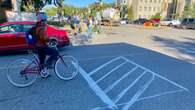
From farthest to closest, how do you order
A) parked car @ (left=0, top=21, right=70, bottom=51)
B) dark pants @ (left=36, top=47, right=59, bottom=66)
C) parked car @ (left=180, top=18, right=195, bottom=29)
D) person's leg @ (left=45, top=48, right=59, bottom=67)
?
parked car @ (left=180, top=18, right=195, bottom=29) < parked car @ (left=0, top=21, right=70, bottom=51) < person's leg @ (left=45, top=48, right=59, bottom=67) < dark pants @ (left=36, top=47, right=59, bottom=66)

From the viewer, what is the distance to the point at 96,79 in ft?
19.3

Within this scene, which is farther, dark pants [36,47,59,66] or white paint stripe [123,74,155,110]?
dark pants [36,47,59,66]

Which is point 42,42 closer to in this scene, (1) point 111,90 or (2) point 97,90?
(2) point 97,90

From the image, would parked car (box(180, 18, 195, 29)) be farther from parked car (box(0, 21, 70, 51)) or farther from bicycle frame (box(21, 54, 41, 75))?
bicycle frame (box(21, 54, 41, 75))

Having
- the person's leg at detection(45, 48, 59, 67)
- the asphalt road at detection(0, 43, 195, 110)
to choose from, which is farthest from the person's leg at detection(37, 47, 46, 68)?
the asphalt road at detection(0, 43, 195, 110)

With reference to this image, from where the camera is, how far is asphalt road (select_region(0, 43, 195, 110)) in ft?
13.9

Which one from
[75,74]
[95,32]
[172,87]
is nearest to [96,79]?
[75,74]

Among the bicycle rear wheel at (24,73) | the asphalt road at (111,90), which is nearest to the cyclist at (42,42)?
the bicycle rear wheel at (24,73)

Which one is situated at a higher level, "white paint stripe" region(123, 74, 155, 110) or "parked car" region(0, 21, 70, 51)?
"parked car" region(0, 21, 70, 51)

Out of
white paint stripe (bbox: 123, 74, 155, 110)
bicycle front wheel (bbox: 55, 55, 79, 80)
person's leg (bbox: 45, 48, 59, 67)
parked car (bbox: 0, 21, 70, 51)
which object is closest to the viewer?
white paint stripe (bbox: 123, 74, 155, 110)

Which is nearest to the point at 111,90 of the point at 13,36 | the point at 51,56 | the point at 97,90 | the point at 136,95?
the point at 97,90

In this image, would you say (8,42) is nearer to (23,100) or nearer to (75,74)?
(75,74)

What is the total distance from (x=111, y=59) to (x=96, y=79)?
2795 mm

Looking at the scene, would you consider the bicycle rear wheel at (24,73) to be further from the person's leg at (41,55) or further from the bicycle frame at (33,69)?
the person's leg at (41,55)
